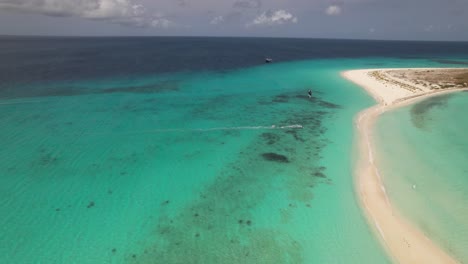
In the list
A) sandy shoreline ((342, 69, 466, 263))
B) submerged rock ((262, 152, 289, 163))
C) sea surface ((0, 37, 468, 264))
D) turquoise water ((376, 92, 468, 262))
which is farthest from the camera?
submerged rock ((262, 152, 289, 163))

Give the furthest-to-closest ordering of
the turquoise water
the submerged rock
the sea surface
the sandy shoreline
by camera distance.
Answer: the submerged rock, the turquoise water, the sea surface, the sandy shoreline

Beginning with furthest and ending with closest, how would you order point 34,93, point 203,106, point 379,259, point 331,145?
1. point 34,93
2. point 203,106
3. point 331,145
4. point 379,259

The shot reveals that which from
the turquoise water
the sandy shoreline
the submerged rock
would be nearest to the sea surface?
the submerged rock

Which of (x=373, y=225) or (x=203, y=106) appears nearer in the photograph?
(x=373, y=225)

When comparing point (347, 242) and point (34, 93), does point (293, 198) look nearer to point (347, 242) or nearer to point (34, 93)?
point (347, 242)

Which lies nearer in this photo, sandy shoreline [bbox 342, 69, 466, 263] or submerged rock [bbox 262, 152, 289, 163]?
sandy shoreline [bbox 342, 69, 466, 263]

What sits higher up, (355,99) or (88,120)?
(355,99)

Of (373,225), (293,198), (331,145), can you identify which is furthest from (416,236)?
(331,145)

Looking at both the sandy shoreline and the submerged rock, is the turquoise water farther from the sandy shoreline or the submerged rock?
the submerged rock
